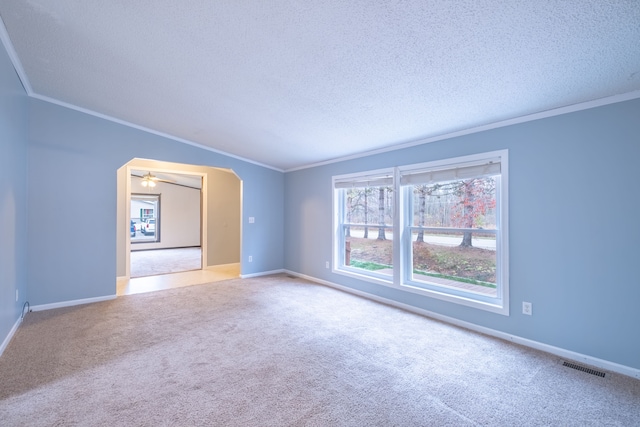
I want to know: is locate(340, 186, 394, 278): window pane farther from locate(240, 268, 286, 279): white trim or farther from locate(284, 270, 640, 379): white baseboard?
locate(240, 268, 286, 279): white trim

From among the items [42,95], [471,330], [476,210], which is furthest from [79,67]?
[471,330]

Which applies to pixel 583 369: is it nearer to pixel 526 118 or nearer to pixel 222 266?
pixel 526 118

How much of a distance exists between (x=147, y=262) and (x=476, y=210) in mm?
7573

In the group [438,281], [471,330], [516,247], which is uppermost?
[516,247]

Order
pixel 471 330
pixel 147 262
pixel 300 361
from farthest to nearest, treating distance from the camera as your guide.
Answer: pixel 147 262, pixel 471 330, pixel 300 361

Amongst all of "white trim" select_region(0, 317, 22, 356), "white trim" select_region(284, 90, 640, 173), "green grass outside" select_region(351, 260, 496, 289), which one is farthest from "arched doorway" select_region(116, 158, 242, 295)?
"white trim" select_region(284, 90, 640, 173)

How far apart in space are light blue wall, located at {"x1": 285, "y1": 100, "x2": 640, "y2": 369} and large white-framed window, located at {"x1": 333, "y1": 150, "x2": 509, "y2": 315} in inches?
5.3

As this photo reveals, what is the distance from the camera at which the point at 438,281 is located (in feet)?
11.7

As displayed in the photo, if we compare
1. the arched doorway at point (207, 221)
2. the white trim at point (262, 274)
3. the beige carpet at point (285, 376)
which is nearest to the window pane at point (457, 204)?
the beige carpet at point (285, 376)

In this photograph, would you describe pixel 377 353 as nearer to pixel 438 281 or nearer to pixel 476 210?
pixel 438 281

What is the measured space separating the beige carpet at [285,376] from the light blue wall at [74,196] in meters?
0.58

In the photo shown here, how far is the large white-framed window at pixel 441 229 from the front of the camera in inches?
119

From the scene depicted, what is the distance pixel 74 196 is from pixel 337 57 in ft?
13.1

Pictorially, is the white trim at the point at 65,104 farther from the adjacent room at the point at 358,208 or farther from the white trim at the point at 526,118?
the white trim at the point at 526,118
